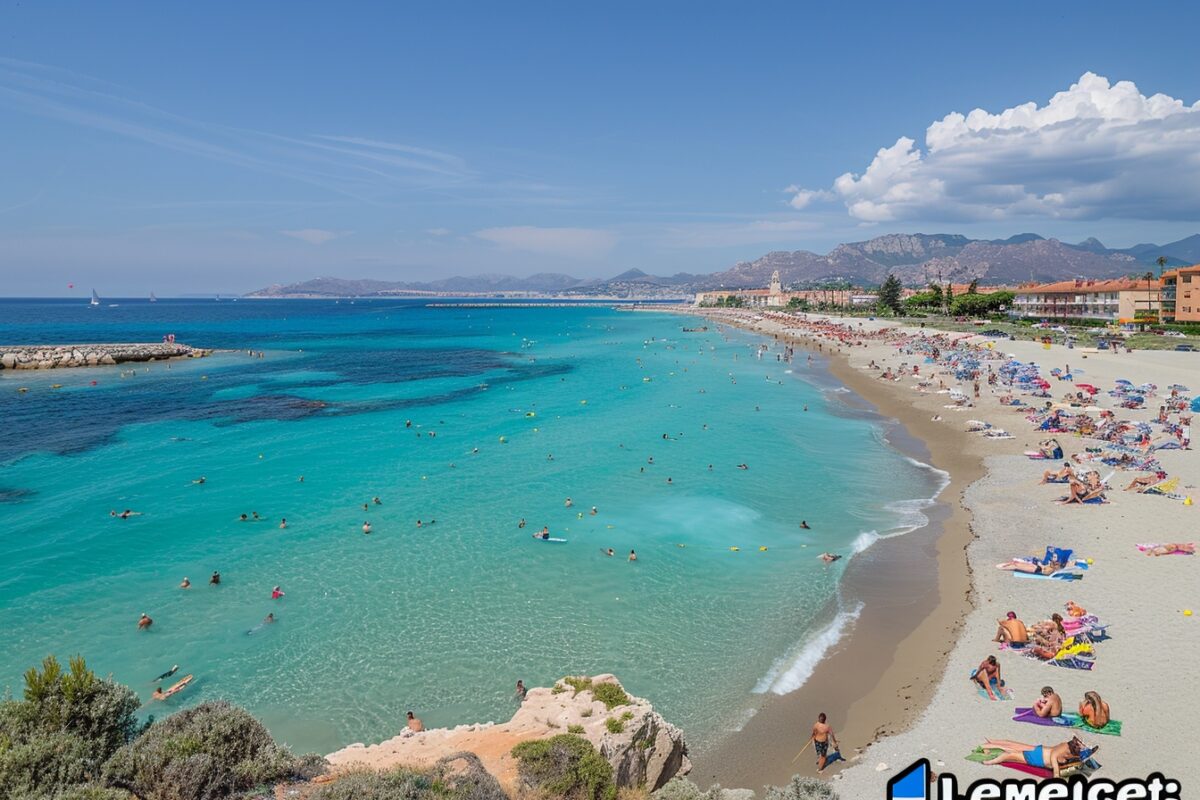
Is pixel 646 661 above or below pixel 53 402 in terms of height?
below

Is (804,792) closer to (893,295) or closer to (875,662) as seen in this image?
(875,662)

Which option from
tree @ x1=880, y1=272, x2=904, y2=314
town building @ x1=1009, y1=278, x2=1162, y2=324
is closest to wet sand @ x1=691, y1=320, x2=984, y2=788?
town building @ x1=1009, y1=278, x2=1162, y2=324

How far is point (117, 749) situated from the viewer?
8.11 metres

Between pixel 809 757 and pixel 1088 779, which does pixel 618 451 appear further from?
pixel 1088 779

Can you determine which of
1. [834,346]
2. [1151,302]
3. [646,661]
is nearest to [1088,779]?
[646,661]

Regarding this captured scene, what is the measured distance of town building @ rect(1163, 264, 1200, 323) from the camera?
72.9 m

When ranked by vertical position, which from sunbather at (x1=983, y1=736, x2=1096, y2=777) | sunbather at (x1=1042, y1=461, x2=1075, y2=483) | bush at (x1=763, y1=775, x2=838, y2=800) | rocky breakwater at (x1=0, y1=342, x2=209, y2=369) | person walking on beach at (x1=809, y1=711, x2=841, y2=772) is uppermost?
rocky breakwater at (x1=0, y1=342, x2=209, y2=369)

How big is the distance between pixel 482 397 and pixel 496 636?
126 feet

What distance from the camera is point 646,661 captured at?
611 inches

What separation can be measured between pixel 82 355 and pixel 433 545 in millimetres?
73855

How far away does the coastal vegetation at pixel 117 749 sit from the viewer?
7238 mm

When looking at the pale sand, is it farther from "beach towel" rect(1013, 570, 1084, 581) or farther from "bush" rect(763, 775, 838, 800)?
"bush" rect(763, 775, 838, 800)

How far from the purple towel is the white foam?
4.03 m

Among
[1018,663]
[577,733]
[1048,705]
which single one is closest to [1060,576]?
[1018,663]
